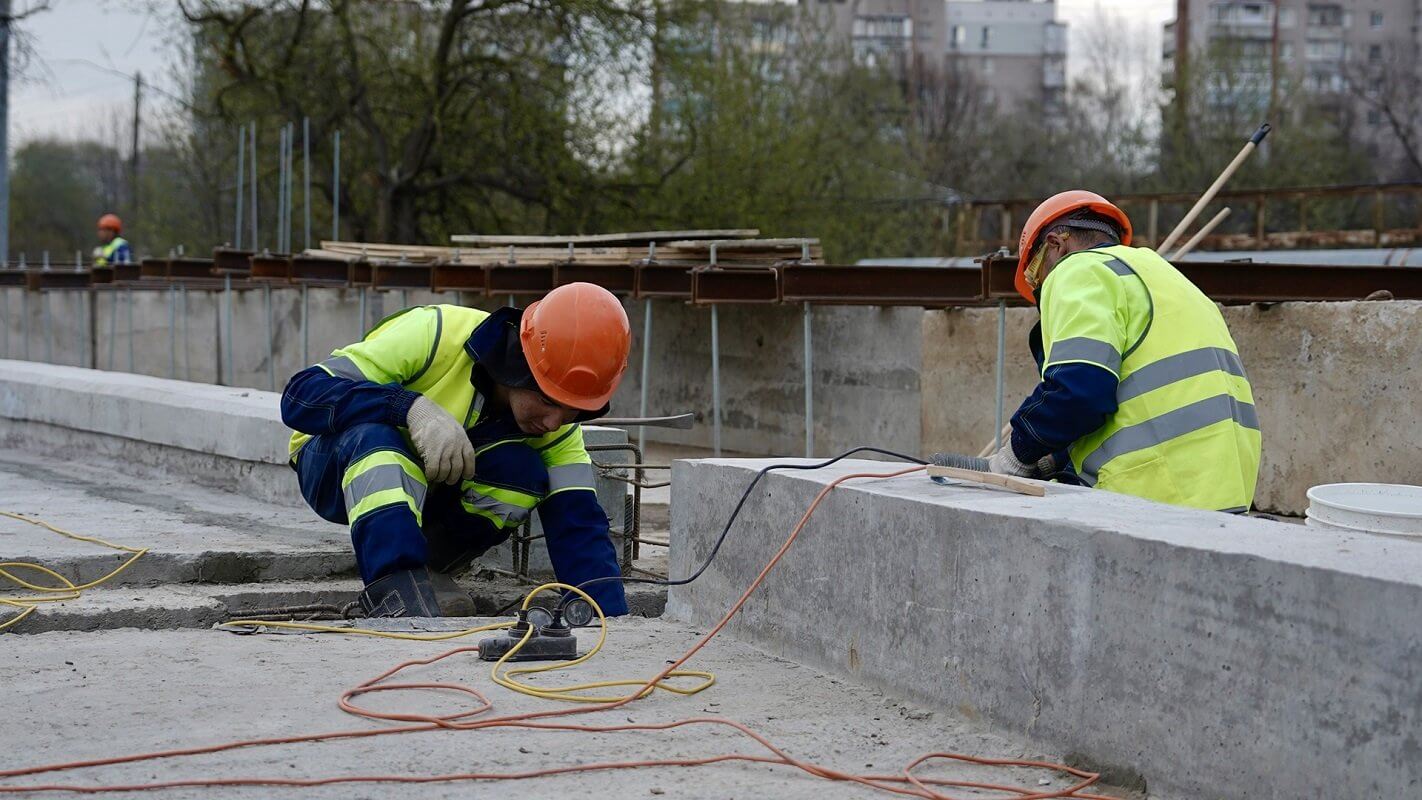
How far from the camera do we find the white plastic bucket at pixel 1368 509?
4.13m

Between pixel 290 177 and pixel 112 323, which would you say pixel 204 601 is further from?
pixel 290 177

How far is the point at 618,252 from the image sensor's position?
12.5 metres

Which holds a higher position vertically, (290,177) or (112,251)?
(290,177)

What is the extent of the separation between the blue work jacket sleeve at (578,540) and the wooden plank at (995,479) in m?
1.61

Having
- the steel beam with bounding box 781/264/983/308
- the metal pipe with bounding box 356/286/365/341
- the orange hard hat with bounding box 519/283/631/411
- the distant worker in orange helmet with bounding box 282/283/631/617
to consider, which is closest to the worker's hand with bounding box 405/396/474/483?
the distant worker in orange helmet with bounding box 282/283/631/617

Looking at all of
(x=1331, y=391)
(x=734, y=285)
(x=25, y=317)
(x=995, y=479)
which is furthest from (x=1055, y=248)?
(x=25, y=317)

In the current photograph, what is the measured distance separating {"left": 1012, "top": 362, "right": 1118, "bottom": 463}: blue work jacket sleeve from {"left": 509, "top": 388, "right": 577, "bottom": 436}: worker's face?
1.73 m

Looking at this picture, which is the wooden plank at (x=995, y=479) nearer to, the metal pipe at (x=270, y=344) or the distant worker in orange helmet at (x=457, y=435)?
the distant worker in orange helmet at (x=457, y=435)

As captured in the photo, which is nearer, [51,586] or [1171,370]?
[1171,370]

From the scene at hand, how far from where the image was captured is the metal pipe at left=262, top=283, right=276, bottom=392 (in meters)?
16.6

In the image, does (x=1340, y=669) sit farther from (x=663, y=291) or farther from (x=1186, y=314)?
(x=663, y=291)

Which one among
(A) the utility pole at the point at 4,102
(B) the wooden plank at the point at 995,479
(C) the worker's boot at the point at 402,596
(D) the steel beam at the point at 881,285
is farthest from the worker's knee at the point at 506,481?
(A) the utility pole at the point at 4,102

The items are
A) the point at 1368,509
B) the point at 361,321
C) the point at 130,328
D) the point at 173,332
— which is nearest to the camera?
the point at 1368,509

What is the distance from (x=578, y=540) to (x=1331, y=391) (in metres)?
5.00
